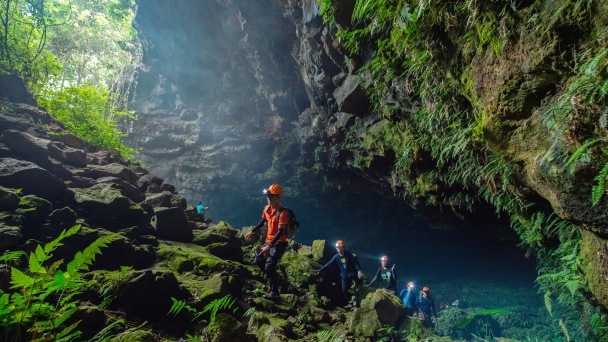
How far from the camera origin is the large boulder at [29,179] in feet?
17.5

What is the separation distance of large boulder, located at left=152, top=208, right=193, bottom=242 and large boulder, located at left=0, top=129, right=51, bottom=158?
3.31 meters

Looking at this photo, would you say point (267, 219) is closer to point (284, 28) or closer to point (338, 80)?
point (338, 80)

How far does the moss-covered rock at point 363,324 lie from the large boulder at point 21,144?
8326 mm

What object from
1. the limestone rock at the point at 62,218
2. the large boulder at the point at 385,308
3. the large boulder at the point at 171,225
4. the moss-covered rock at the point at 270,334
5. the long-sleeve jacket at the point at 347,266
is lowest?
the moss-covered rock at the point at 270,334

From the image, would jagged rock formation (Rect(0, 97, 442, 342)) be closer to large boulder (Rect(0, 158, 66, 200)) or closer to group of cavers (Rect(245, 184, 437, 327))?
large boulder (Rect(0, 158, 66, 200))

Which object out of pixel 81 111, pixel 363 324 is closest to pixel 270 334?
pixel 363 324

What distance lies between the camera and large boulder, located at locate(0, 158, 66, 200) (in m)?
5.33

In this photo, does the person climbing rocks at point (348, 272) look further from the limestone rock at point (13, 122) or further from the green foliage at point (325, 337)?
the limestone rock at point (13, 122)

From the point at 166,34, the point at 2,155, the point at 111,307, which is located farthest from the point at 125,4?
the point at 111,307

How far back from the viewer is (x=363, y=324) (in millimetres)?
4586

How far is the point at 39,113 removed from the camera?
9.39 meters

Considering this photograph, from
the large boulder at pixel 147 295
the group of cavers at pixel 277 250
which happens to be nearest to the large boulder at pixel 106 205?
the group of cavers at pixel 277 250

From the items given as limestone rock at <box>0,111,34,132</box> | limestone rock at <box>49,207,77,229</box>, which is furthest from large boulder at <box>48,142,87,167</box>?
limestone rock at <box>49,207,77,229</box>

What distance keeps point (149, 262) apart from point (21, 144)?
4.90 m
